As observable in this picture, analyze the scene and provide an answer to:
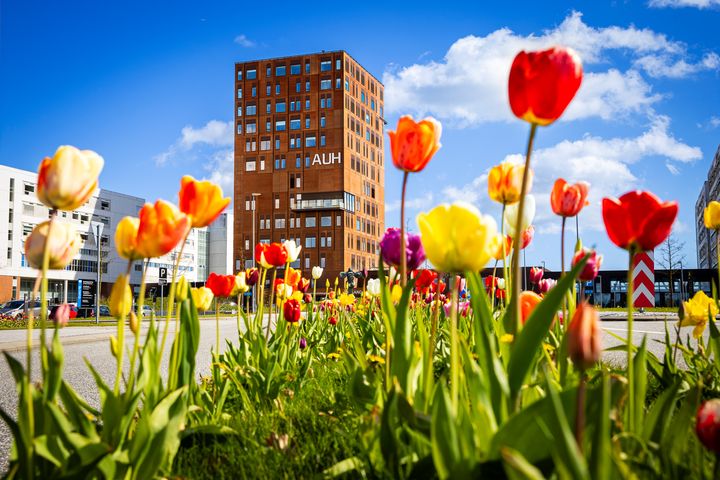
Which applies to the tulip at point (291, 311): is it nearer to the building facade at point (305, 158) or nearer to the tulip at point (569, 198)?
the tulip at point (569, 198)

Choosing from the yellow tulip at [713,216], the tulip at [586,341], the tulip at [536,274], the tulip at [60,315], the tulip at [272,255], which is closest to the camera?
the tulip at [586,341]

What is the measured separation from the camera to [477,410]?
1.38 meters

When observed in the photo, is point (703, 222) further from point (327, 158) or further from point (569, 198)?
point (569, 198)

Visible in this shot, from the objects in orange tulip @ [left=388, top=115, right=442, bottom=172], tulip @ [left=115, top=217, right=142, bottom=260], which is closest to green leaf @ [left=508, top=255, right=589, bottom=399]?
orange tulip @ [left=388, top=115, right=442, bottom=172]

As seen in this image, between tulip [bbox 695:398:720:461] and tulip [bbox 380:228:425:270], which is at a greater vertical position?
tulip [bbox 380:228:425:270]

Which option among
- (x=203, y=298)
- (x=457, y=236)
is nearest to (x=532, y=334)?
(x=457, y=236)

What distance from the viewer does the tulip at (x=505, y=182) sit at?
212 centimetres

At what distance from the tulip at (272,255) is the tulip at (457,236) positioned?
2254 millimetres

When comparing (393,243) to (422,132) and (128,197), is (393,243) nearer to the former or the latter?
(422,132)

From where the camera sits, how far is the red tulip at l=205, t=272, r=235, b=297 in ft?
10.7

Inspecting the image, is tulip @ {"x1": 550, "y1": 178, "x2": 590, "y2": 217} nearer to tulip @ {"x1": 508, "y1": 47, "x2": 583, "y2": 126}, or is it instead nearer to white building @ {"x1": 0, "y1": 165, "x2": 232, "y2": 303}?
tulip @ {"x1": 508, "y1": 47, "x2": 583, "y2": 126}

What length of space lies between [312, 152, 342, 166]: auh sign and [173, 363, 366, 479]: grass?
70.5 m

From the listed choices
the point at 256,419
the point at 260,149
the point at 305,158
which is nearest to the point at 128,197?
the point at 260,149

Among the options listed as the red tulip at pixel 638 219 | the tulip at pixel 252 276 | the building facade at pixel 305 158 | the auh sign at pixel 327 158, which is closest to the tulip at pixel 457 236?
the red tulip at pixel 638 219
